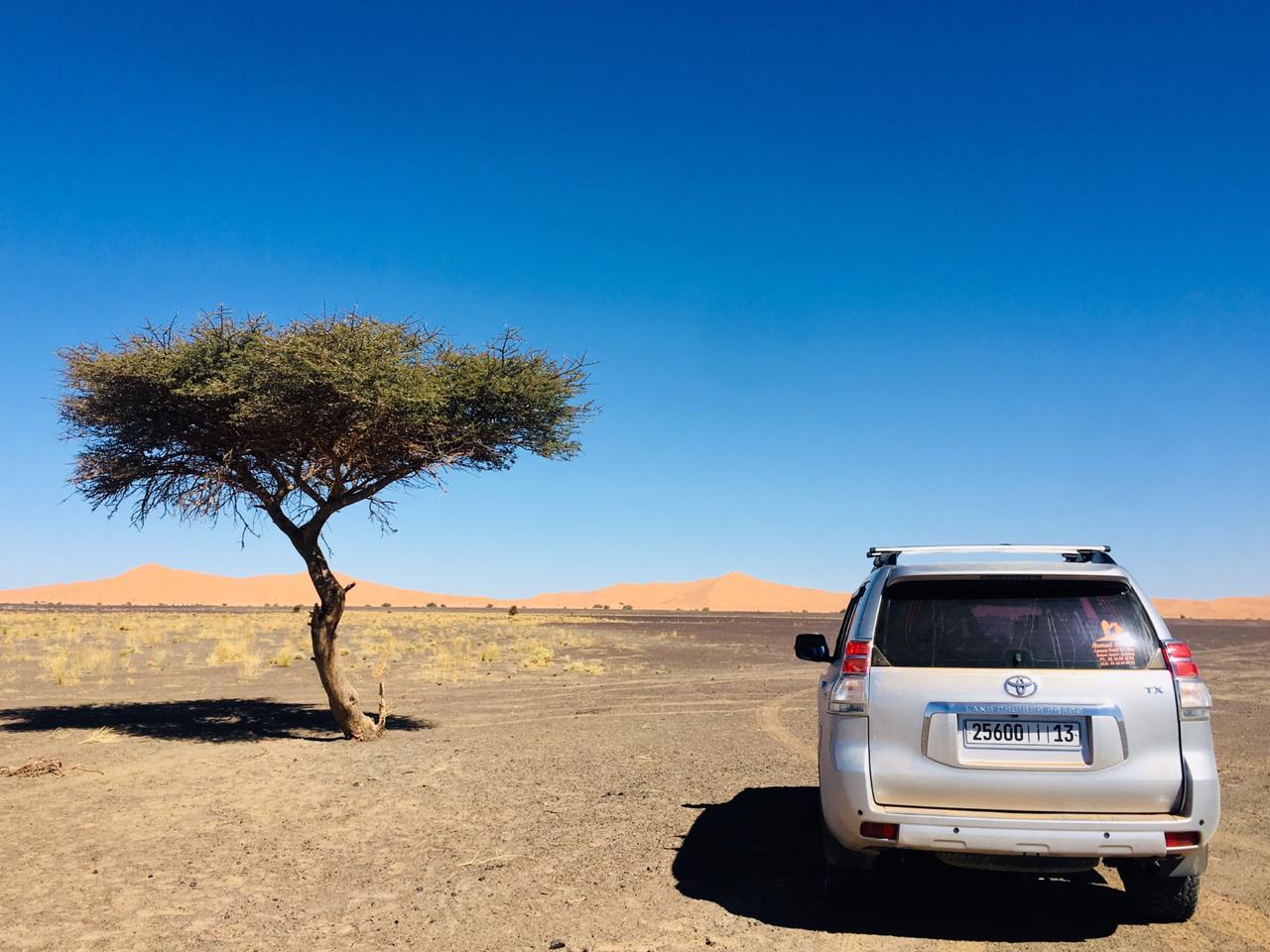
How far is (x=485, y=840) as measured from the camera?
808cm

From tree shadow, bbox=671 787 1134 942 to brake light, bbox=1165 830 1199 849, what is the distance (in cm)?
90

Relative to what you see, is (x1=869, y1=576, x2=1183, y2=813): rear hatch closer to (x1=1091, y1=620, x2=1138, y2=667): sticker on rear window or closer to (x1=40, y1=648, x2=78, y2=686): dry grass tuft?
(x1=1091, y1=620, x2=1138, y2=667): sticker on rear window

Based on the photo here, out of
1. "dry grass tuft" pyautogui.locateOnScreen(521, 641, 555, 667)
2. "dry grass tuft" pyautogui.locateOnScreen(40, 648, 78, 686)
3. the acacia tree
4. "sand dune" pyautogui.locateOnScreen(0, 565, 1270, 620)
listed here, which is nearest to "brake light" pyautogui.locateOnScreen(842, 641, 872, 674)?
the acacia tree

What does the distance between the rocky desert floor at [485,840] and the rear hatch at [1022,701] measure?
0.97 m

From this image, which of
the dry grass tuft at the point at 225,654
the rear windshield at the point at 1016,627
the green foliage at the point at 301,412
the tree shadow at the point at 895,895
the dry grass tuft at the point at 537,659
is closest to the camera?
the rear windshield at the point at 1016,627

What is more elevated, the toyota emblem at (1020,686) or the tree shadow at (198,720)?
the toyota emblem at (1020,686)

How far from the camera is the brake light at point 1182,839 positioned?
5020 millimetres

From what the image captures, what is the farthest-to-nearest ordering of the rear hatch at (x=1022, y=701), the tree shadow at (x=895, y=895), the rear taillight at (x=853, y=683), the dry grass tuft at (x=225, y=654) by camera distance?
the dry grass tuft at (x=225, y=654), the tree shadow at (x=895, y=895), the rear taillight at (x=853, y=683), the rear hatch at (x=1022, y=701)

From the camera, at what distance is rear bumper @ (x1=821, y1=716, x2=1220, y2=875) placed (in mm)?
4996

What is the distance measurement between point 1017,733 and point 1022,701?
17 cm

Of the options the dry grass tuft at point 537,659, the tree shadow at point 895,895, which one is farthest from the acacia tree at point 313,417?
the dry grass tuft at point 537,659

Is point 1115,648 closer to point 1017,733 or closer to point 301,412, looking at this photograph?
point 1017,733

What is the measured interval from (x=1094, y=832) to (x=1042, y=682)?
0.78 meters

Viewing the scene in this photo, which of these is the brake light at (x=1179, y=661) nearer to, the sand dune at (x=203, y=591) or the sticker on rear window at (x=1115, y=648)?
the sticker on rear window at (x=1115, y=648)
